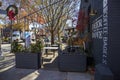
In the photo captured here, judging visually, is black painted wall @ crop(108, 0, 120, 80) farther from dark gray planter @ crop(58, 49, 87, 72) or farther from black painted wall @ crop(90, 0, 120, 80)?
dark gray planter @ crop(58, 49, 87, 72)

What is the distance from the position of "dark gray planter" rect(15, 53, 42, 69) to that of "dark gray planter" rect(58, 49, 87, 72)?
1.30 meters

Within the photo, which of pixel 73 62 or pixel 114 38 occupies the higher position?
pixel 114 38

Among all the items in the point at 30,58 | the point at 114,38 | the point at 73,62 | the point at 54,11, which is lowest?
the point at 73,62

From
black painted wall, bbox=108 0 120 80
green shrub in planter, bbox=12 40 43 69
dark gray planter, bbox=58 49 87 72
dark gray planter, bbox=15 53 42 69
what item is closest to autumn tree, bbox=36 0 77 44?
green shrub in planter, bbox=12 40 43 69

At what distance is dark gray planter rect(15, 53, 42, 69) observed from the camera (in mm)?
13741

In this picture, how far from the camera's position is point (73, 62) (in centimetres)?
1299

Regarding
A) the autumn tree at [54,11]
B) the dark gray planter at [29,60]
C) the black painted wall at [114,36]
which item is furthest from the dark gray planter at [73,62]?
the autumn tree at [54,11]

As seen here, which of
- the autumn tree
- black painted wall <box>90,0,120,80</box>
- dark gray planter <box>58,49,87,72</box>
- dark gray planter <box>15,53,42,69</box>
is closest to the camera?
black painted wall <box>90,0,120,80</box>

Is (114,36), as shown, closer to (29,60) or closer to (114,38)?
(114,38)

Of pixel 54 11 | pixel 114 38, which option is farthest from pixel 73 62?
pixel 54 11

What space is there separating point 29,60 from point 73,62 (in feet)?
7.24

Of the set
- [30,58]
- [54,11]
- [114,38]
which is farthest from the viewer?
[54,11]

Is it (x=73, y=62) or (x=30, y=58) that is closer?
(x=73, y=62)

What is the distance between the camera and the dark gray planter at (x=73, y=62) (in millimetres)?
12969
